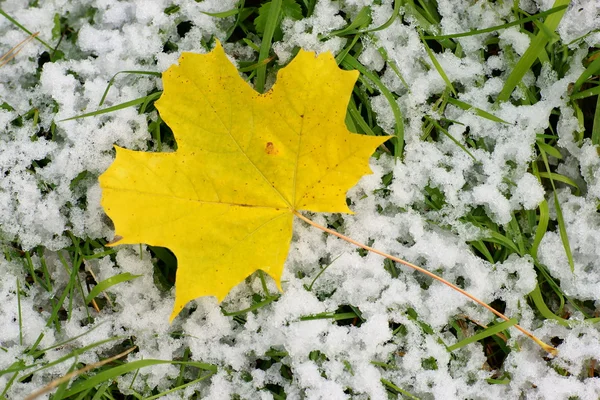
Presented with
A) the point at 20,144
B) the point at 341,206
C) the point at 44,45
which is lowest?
the point at 341,206

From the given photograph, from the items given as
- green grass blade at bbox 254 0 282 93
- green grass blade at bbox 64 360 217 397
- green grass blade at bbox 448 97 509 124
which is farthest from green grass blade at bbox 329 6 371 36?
green grass blade at bbox 64 360 217 397

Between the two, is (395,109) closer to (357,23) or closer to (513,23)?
(357,23)

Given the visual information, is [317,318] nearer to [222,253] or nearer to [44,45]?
[222,253]

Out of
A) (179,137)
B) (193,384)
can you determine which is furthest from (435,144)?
(193,384)

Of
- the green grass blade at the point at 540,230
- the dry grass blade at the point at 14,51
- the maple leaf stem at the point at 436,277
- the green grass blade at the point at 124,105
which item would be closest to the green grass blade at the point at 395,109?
the maple leaf stem at the point at 436,277

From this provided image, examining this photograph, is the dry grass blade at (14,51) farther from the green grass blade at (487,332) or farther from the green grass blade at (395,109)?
the green grass blade at (487,332)
